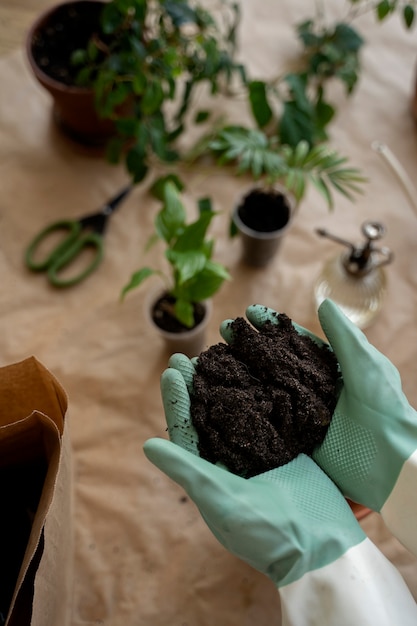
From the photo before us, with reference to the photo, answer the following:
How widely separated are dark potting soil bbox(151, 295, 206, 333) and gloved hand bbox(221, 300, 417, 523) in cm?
37

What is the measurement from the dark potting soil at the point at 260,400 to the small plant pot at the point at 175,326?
0.31 metres

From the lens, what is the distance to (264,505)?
0.61m

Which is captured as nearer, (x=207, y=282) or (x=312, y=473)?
(x=312, y=473)

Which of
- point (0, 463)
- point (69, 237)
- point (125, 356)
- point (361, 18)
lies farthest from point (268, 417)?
point (361, 18)

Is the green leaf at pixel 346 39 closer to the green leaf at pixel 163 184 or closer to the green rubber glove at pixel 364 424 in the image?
the green leaf at pixel 163 184

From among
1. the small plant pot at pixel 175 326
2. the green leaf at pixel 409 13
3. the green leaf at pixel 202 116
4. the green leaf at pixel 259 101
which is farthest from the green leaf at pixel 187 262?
the green leaf at pixel 409 13

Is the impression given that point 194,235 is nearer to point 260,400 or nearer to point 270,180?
point 270,180

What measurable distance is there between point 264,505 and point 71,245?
745 millimetres

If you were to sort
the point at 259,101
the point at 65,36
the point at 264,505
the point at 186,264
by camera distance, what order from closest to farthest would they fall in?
the point at 264,505, the point at 186,264, the point at 259,101, the point at 65,36

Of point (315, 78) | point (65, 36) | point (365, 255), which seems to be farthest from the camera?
point (315, 78)

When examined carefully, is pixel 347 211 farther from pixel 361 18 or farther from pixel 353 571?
pixel 353 571

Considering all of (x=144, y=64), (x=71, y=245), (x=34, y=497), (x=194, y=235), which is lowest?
(x=34, y=497)

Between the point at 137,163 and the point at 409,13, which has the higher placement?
the point at 409,13

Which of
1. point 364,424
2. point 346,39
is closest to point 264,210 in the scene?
point 346,39
